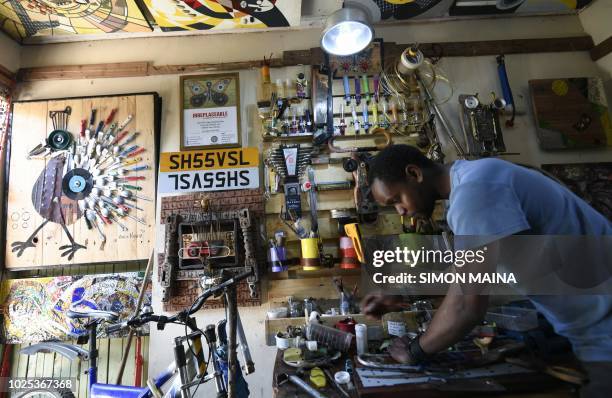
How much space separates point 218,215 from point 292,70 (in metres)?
1.42

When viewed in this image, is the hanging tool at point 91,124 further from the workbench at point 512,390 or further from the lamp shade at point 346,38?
the workbench at point 512,390

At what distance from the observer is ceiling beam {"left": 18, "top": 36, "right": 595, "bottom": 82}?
9.38ft

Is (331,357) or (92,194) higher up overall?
(92,194)

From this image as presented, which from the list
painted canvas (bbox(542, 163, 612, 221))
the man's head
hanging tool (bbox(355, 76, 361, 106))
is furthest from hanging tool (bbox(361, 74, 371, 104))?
painted canvas (bbox(542, 163, 612, 221))

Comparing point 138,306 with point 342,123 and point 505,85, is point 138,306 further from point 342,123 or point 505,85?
point 505,85

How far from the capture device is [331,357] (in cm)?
146

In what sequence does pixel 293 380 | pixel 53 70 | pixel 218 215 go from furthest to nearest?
pixel 53 70
pixel 218 215
pixel 293 380

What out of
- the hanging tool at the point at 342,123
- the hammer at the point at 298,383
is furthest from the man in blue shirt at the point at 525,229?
the hanging tool at the point at 342,123

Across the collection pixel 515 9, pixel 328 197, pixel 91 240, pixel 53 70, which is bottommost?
pixel 91 240

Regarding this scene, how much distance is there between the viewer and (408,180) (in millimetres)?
1403

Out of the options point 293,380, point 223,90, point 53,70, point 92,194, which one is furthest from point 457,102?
point 53,70

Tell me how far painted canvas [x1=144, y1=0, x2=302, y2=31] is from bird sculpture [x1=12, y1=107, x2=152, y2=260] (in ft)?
A: 2.93

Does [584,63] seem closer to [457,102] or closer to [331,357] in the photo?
[457,102]

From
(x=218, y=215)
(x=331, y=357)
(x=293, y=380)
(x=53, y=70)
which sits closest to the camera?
(x=293, y=380)
